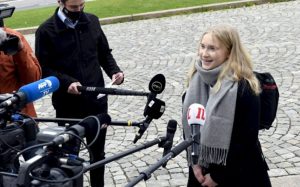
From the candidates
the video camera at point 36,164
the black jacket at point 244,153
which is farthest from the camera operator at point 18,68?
the black jacket at point 244,153

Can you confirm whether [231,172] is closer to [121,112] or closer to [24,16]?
[121,112]

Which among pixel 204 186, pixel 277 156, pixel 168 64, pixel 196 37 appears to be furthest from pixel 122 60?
pixel 204 186

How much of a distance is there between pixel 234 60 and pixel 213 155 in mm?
580

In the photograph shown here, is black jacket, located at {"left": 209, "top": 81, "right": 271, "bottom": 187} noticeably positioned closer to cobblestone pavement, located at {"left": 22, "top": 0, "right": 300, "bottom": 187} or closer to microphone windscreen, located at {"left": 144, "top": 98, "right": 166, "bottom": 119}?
microphone windscreen, located at {"left": 144, "top": 98, "right": 166, "bottom": 119}

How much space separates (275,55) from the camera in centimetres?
852

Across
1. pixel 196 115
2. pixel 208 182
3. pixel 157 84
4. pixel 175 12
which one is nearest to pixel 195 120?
pixel 196 115

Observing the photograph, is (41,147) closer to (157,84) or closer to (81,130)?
(81,130)

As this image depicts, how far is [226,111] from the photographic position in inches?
114

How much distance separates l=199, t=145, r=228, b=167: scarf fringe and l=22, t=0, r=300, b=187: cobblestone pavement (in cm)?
118

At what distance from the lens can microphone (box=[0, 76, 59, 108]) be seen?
224 centimetres

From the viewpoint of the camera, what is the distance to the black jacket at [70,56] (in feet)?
12.4

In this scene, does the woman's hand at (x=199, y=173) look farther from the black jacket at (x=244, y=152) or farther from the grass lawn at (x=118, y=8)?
the grass lawn at (x=118, y=8)

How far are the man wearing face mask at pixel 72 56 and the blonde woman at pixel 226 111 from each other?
0.99m

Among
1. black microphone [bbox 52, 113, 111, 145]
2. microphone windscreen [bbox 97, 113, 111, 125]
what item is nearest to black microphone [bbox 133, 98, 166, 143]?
microphone windscreen [bbox 97, 113, 111, 125]
